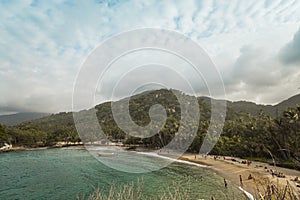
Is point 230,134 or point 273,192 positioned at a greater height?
point 230,134

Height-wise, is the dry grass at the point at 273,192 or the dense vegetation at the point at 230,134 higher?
the dense vegetation at the point at 230,134

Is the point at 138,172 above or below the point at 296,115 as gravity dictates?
below

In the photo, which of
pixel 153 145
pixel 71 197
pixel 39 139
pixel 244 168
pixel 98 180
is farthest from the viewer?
pixel 39 139

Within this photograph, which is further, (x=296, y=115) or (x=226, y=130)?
(x=226, y=130)

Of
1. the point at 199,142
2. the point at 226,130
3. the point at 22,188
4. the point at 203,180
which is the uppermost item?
the point at 226,130

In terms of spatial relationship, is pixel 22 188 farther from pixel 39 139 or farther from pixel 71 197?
pixel 39 139

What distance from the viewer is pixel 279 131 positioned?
30344mm

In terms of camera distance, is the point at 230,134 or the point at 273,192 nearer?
the point at 273,192

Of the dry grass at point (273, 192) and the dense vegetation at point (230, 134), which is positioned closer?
the dry grass at point (273, 192)

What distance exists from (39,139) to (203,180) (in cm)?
7091

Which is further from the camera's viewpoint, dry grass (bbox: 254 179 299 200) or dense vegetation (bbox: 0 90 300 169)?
dense vegetation (bbox: 0 90 300 169)

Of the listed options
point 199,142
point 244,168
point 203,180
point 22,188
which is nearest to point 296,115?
point 244,168

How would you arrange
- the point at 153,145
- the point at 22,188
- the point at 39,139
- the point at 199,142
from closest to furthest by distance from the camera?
the point at 22,188, the point at 199,142, the point at 153,145, the point at 39,139

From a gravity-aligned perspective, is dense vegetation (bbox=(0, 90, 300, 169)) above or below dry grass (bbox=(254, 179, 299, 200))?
above
